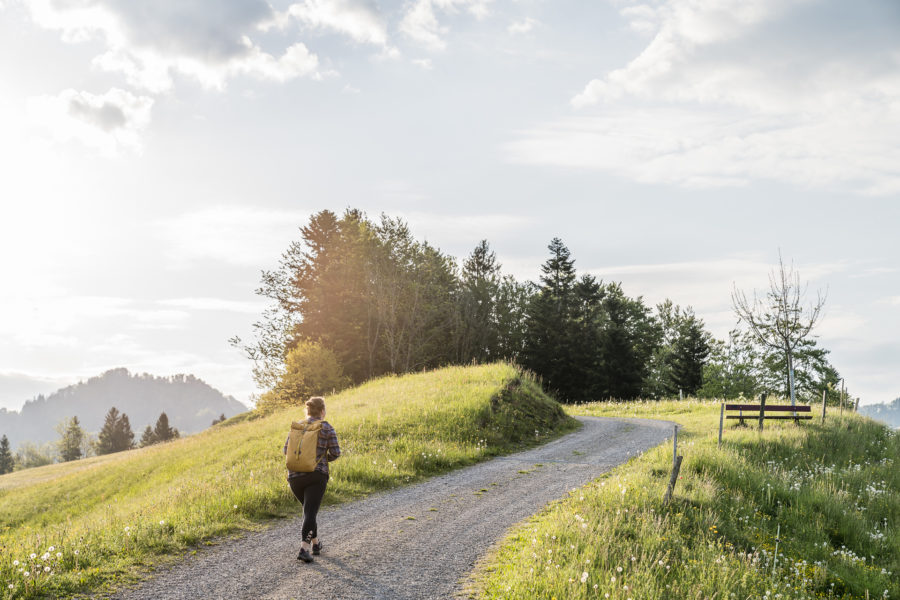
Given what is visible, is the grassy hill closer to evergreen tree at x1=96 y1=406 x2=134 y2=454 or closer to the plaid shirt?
the plaid shirt

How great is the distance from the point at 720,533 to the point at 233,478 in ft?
36.8

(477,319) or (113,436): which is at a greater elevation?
(477,319)

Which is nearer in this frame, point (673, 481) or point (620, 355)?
point (673, 481)

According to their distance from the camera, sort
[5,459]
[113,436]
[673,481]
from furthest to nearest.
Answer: [5,459] → [113,436] → [673,481]

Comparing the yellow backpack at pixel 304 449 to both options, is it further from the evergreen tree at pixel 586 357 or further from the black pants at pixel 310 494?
the evergreen tree at pixel 586 357

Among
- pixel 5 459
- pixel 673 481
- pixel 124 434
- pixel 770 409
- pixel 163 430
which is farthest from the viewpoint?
pixel 5 459

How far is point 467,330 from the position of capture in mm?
63312

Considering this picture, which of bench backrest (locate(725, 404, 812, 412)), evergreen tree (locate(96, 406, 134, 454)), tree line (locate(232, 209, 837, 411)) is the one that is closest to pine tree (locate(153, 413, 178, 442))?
evergreen tree (locate(96, 406, 134, 454))

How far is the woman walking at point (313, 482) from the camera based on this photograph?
27.7 feet

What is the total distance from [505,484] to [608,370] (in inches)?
1910

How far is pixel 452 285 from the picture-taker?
217ft

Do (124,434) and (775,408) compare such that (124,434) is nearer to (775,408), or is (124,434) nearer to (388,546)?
(775,408)

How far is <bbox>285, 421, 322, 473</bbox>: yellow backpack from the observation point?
8.41 metres

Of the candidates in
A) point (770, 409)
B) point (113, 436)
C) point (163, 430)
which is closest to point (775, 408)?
point (770, 409)
